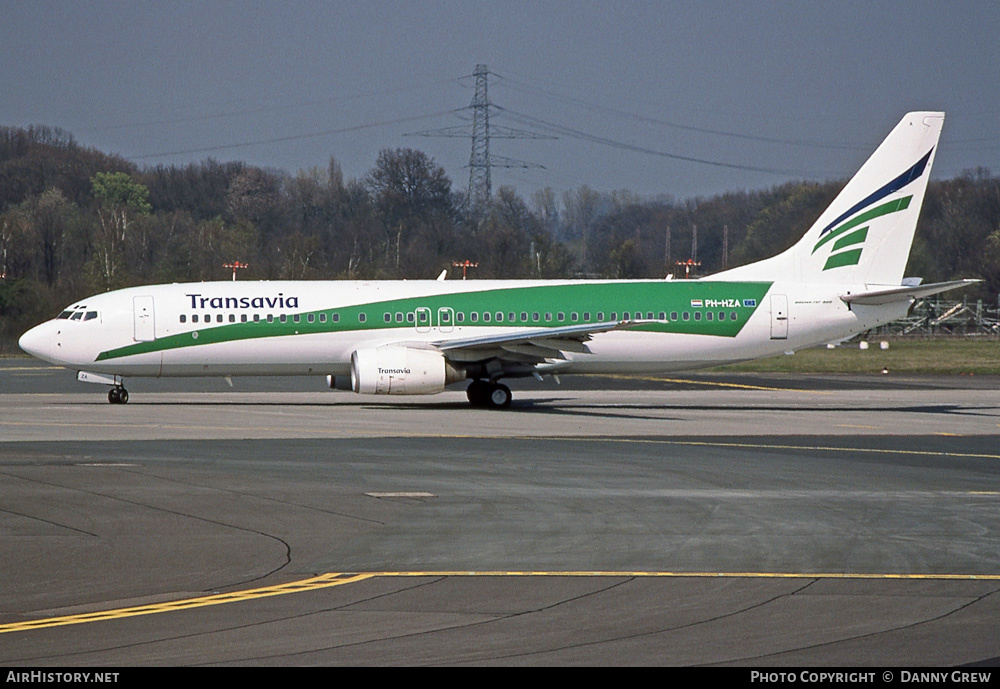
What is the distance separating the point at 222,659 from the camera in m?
8.73

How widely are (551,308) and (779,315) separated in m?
6.71

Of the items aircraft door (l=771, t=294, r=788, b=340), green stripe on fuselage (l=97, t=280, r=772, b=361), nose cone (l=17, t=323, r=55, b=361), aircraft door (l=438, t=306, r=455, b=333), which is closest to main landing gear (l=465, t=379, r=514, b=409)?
green stripe on fuselage (l=97, t=280, r=772, b=361)

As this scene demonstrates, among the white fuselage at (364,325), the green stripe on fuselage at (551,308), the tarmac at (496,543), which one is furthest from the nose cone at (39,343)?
the tarmac at (496,543)

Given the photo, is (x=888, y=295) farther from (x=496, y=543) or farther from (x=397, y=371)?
(x=496, y=543)

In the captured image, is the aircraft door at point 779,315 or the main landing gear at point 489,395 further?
the aircraft door at point 779,315

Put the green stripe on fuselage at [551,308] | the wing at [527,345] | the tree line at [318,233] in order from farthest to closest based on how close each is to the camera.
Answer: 1. the tree line at [318,233]
2. the green stripe on fuselage at [551,308]
3. the wing at [527,345]

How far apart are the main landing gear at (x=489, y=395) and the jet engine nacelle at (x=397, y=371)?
226cm

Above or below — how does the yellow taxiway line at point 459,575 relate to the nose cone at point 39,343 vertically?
below

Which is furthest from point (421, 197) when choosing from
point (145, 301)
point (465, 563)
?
point (465, 563)

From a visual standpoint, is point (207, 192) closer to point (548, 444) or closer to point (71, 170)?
point (71, 170)

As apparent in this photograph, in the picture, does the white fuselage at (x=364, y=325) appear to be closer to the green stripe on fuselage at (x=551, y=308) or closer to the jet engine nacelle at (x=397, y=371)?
the green stripe on fuselage at (x=551, y=308)

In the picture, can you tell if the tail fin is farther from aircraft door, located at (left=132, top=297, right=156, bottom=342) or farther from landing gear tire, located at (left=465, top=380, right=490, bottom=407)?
aircraft door, located at (left=132, top=297, right=156, bottom=342)

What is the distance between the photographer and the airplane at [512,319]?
34.2 metres

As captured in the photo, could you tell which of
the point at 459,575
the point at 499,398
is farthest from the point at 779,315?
the point at 459,575
